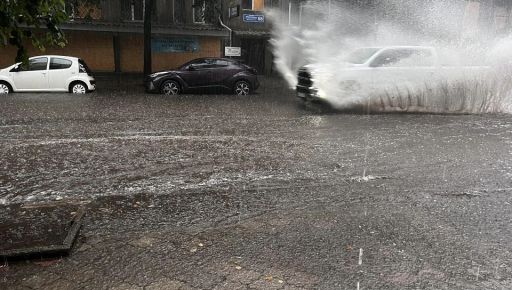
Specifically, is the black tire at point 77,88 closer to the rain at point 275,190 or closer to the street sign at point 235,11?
the rain at point 275,190

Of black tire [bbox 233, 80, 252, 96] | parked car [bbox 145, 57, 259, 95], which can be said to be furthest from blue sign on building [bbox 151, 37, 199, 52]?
black tire [bbox 233, 80, 252, 96]

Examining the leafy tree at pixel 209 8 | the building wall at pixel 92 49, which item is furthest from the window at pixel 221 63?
the building wall at pixel 92 49

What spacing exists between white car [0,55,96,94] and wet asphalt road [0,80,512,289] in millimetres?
5886

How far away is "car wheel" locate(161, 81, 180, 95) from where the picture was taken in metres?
17.6

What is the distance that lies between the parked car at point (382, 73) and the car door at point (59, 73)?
874 cm

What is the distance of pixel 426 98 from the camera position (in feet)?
41.9

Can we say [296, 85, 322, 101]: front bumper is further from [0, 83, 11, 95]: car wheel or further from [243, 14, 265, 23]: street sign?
[243, 14, 265, 23]: street sign

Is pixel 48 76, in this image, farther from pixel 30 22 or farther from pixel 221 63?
pixel 30 22

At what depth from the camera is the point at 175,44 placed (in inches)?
1014

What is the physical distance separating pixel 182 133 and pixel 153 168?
2.77m

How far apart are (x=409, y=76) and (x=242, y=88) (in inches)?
304

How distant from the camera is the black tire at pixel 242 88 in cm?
1841

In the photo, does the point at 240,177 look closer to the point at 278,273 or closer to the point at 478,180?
the point at 278,273

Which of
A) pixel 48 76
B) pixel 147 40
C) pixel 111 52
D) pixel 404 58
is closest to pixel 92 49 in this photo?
pixel 111 52
